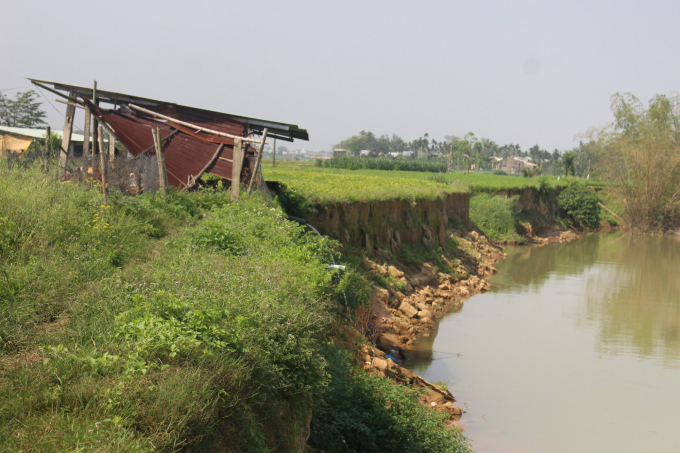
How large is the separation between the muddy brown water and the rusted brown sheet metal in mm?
6273

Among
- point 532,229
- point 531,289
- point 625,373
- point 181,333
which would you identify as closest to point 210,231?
point 181,333

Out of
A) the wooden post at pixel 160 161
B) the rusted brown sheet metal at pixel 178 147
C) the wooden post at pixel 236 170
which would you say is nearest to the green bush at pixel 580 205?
the rusted brown sheet metal at pixel 178 147

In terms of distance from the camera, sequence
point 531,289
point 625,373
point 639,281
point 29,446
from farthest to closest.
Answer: point 639,281 → point 531,289 → point 625,373 → point 29,446

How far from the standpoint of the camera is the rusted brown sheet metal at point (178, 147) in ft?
41.1

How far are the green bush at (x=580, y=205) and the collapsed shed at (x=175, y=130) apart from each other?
32995mm

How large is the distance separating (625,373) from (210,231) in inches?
373

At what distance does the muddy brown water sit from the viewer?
8.93m

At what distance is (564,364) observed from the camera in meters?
12.1

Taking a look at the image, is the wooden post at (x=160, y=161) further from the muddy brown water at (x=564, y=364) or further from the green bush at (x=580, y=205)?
the green bush at (x=580, y=205)

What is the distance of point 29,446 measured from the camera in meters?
2.84

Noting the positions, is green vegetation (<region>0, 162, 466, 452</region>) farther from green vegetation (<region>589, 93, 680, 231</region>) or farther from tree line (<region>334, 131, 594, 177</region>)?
tree line (<region>334, 131, 594, 177</region>)

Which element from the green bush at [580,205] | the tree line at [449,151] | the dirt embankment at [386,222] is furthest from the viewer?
the tree line at [449,151]

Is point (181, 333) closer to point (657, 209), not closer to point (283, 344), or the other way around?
point (283, 344)

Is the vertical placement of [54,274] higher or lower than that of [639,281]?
higher
